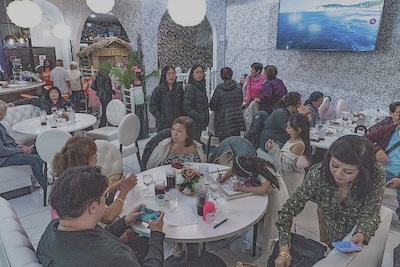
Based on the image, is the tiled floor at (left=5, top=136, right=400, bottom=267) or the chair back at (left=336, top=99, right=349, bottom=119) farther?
the chair back at (left=336, top=99, right=349, bottom=119)

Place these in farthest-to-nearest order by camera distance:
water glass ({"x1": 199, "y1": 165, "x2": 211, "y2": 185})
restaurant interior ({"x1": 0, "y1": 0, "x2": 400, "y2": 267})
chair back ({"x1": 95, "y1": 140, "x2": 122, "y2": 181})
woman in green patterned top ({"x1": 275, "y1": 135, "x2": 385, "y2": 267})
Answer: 1. restaurant interior ({"x1": 0, "y1": 0, "x2": 400, "y2": 267})
2. chair back ({"x1": 95, "y1": 140, "x2": 122, "y2": 181})
3. water glass ({"x1": 199, "y1": 165, "x2": 211, "y2": 185})
4. woman in green patterned top ({"x1": 275, "y1": 135, "x2": 385, "y2": 267})

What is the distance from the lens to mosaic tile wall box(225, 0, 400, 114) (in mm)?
4508

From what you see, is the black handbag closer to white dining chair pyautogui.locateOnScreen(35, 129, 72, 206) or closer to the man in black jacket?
the man in black jacket

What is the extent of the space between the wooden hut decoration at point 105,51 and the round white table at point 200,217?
7.92 m

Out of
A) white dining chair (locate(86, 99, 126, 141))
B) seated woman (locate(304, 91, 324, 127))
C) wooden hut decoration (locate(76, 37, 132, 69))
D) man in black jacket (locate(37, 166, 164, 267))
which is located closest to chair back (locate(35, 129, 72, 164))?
white dining chair (locate(86, 99, 126, 141))

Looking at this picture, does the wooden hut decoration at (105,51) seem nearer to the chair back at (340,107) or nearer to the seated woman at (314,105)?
the chair back at (340,107)

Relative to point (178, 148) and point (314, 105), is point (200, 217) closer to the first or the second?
point (178, 148)

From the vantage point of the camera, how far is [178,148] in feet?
8.83

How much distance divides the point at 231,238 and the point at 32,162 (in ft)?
7.70

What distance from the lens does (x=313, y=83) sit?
553cm

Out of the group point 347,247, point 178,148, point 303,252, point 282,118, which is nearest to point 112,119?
point 178,148

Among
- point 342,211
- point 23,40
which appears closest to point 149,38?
point 342,211

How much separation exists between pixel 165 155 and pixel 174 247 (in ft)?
2.52

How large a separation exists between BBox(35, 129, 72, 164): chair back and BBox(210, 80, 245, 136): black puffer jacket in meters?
1.81
